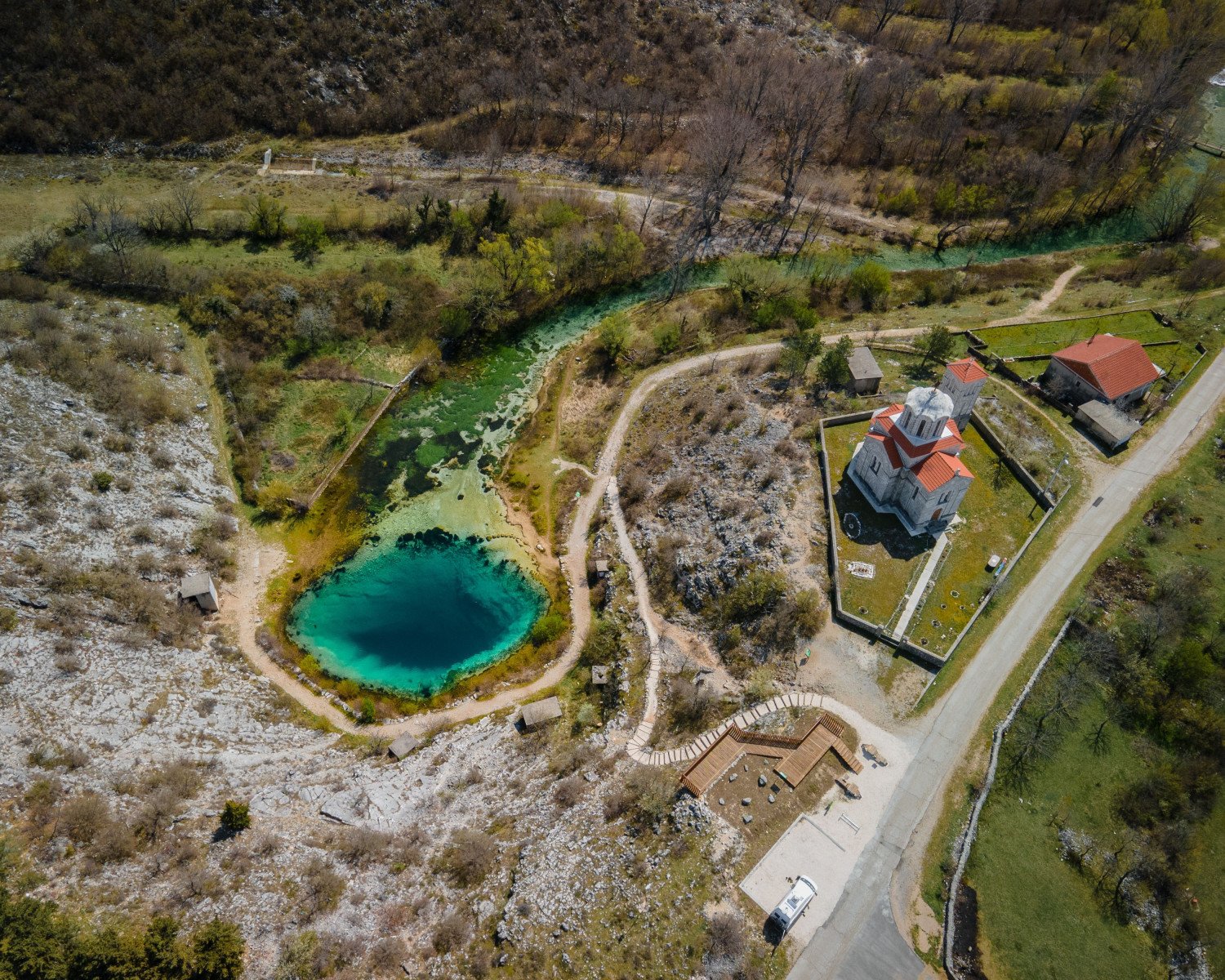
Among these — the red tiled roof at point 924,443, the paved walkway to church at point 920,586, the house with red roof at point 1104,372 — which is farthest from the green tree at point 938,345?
the paved walkway to church at point 920,586

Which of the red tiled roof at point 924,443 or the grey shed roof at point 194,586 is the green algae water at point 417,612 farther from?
the red tiled roof at point 924,443

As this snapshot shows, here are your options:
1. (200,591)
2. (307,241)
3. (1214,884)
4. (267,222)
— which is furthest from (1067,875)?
(267,222)

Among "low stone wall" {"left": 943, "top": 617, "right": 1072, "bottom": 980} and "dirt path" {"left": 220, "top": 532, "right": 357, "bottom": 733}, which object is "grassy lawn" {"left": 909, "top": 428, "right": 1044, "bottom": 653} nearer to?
"low stone wall" {"left": 943, "top": 617, "right": 1072, "bottom": 980}

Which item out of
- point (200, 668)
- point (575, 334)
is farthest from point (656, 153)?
point (200, 668)

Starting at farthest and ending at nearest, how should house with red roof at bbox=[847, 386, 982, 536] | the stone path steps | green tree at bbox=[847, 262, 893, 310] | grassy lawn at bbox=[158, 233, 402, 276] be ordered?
green tree at bbox=[847, 262, 893, 310] < grassy lawn at bbox=[158, 233, 402, 276] < house with red roof at bbox=[847, 386, 982, 536] < the stone path steps

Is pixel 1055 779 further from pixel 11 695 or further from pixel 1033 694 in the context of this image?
pixel 11 695

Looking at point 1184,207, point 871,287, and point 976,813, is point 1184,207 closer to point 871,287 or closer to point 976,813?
point 871,287

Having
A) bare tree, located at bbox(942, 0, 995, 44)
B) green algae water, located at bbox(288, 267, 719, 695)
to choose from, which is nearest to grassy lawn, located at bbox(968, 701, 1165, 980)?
green algae water, located at bbox(288, 267, 719, 695)
